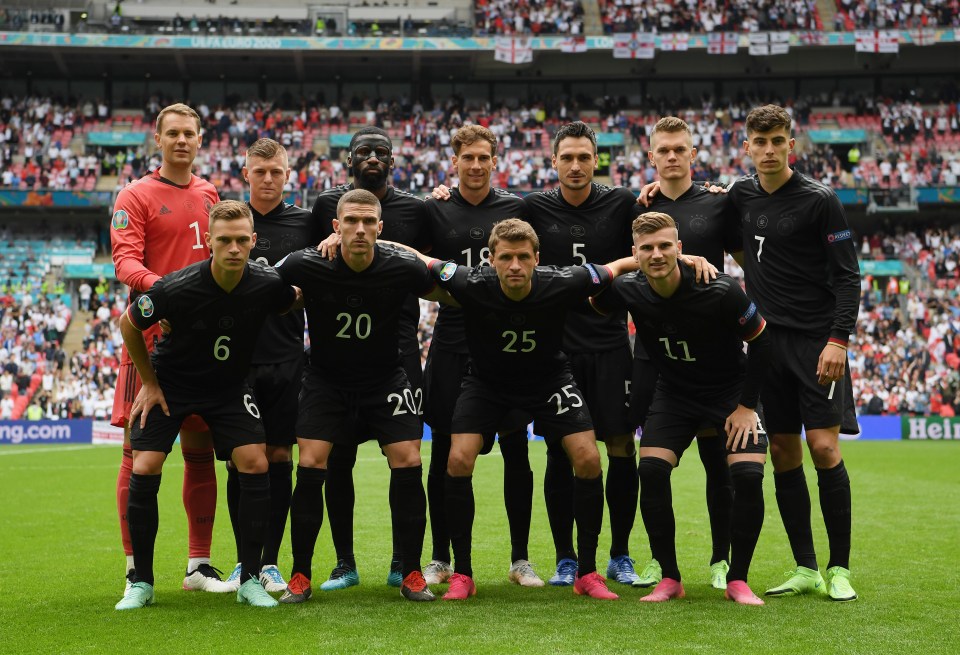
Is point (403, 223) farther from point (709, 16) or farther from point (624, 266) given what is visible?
point (709, 16)

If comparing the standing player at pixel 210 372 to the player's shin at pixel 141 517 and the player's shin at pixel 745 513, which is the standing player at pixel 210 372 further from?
the player's shin at pixel 745 513

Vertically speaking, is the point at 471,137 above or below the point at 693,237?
above

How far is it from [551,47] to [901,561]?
114ft

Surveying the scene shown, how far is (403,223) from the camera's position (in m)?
6.95

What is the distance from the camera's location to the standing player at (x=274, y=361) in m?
6.62

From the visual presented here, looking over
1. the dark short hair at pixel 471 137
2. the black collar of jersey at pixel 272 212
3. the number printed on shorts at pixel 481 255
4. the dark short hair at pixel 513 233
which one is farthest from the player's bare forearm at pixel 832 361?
the black collar of jersey at pixel 272 212

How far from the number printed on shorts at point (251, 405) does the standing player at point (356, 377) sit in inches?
10.0

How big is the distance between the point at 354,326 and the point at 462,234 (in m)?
1.13

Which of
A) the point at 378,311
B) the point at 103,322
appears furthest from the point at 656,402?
the point at 103,322

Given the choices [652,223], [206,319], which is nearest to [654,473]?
[652,223]

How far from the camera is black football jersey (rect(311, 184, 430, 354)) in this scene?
6.93m

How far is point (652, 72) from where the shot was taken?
1693 inches

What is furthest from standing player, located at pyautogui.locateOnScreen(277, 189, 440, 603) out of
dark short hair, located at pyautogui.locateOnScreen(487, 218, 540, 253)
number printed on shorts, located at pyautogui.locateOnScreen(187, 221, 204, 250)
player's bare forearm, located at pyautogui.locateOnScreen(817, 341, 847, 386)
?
player's bare forearm, located at pyautogui.locateOnScreen(817, 341, 847, 386)

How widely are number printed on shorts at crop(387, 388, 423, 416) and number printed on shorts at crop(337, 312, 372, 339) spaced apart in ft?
1.30
